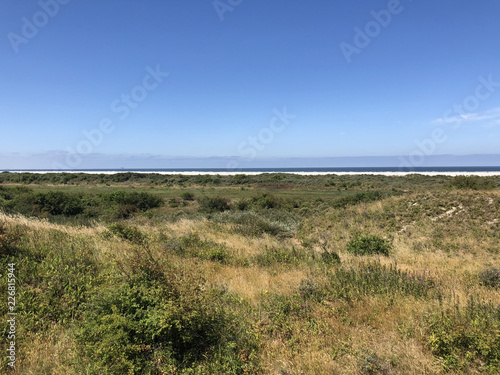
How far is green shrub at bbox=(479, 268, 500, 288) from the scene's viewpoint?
20.3ft

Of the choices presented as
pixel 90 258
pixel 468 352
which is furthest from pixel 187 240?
pixel 468 352

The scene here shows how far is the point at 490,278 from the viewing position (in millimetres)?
6359

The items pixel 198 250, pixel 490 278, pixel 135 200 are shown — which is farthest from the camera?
pixel 135 200

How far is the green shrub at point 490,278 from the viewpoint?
6.19 m

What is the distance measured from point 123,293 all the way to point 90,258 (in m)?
3.63

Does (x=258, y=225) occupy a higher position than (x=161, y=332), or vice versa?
Answer: (x=161, y=332)

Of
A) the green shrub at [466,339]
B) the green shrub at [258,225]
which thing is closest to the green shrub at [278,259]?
the green shrub at [466,339]

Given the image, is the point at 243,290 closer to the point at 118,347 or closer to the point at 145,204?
the point at 118,347

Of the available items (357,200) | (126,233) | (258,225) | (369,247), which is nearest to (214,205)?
(258,225)

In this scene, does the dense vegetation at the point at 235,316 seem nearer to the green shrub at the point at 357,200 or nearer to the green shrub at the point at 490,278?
the green shrub at the point at 490,278

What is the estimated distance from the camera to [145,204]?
3466 cm

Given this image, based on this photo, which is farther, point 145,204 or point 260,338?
point 145,204

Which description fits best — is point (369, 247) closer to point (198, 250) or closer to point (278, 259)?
point (278, 259)

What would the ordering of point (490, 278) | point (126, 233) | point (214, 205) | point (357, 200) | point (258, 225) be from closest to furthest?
point (490, 278) < point (126, 233) < point (258, 225) < point (357, 200) < point (214, 205)
